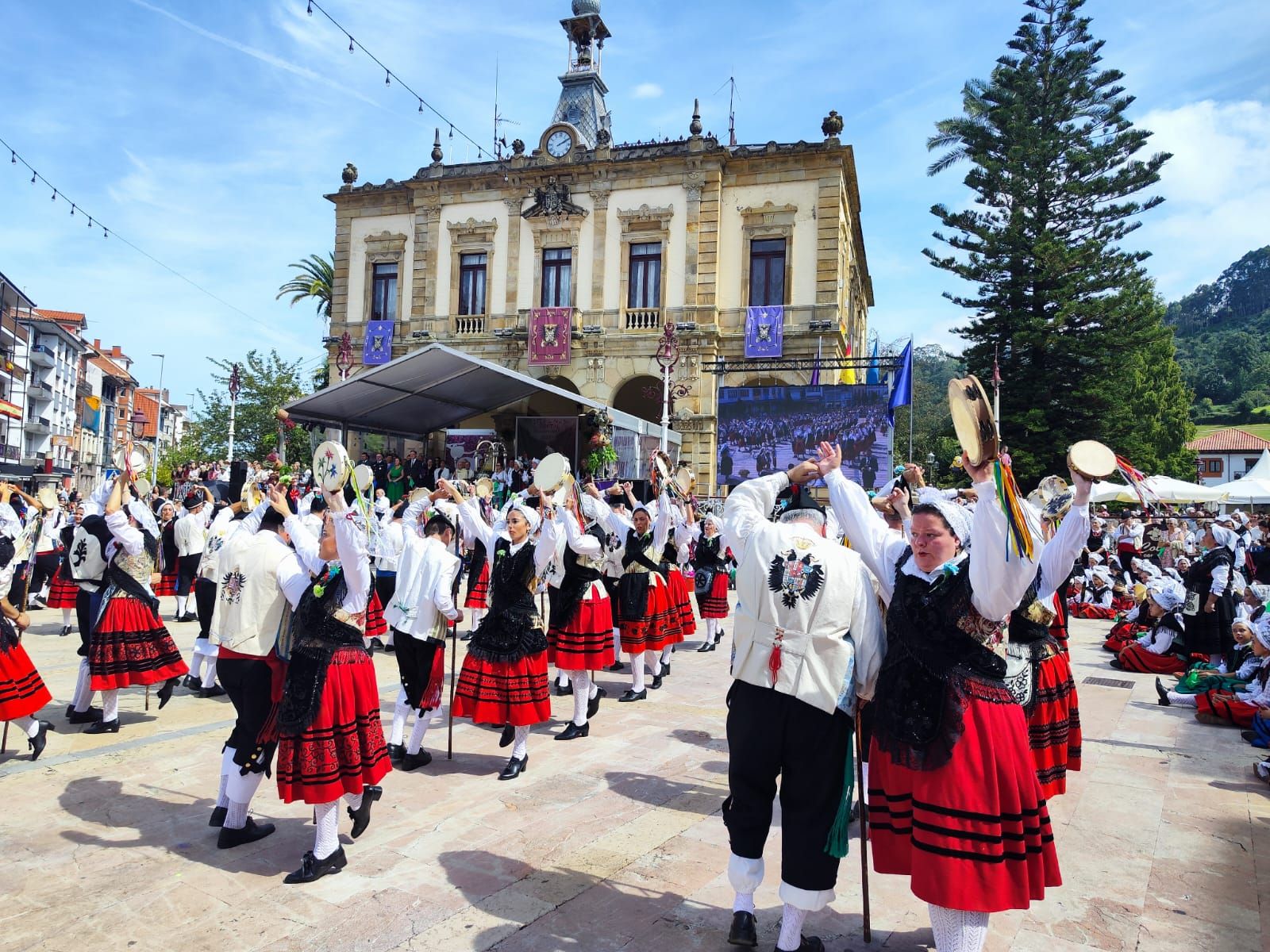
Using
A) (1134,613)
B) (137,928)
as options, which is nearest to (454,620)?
(137,928)

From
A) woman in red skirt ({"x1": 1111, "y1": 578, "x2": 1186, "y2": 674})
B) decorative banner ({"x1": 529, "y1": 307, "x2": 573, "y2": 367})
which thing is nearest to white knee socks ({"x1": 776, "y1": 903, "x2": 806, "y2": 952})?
woman in red skirt ({"x1": 1111, "y1": 578, "x2": 1186, "y2": 674})

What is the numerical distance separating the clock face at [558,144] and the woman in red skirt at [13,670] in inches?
976

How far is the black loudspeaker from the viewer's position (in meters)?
6.16

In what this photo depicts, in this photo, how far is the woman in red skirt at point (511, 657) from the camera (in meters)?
5.80

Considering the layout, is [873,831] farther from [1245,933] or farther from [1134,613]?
[1134,613]

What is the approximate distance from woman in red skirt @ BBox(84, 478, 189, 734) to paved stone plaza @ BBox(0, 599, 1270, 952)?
1.36 ft

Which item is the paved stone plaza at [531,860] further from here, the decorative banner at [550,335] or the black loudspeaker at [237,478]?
the decorative banner at [550,335]

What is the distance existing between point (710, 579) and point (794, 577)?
8.21 meters

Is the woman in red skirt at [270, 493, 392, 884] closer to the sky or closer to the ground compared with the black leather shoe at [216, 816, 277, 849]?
closer to the sky

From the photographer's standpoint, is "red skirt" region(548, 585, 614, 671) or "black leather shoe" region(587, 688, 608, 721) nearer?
"red skirt" region(548, 585, 614, 671)

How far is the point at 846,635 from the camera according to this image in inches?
139

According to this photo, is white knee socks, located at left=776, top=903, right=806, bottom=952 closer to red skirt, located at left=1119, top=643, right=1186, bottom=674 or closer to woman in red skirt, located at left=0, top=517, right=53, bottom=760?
woman in red skirt, located at left=0, top=517, right=53, bottom=760

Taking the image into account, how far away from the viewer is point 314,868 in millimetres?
4152

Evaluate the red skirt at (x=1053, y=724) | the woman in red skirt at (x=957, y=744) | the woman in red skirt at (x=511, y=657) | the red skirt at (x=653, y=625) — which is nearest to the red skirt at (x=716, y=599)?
the red skirt at (x=653, y=625)
